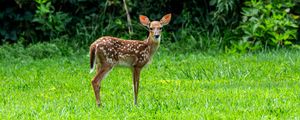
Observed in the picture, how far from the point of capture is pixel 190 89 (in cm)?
1087

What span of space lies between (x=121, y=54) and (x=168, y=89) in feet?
4.99

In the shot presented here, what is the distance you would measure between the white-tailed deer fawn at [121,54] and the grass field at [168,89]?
349 mm

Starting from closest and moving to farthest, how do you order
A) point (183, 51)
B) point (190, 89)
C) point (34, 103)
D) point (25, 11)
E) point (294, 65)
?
1. point (34, 103)
2. point (190, 89)
3. point (294, 65)
4. point (183, 51)
5. point (25, 11)

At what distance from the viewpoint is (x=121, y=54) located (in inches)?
379

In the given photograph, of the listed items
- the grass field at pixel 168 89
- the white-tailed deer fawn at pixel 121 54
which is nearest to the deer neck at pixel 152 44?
the white-tailed deer fawn at pixel 121 54

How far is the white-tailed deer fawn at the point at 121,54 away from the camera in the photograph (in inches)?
373

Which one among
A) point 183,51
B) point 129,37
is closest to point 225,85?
point 183,51

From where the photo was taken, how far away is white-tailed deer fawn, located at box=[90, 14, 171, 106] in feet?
31.1

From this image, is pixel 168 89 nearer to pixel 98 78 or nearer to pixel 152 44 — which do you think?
pixel 152 44

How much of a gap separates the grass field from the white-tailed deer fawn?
349 millimetres

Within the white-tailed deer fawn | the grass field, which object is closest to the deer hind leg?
the white-tailed deer fawn

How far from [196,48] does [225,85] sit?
177 inches

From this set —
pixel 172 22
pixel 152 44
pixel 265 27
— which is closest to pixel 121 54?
pixel 152 44

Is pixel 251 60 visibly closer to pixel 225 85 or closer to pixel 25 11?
pixel 225 85
